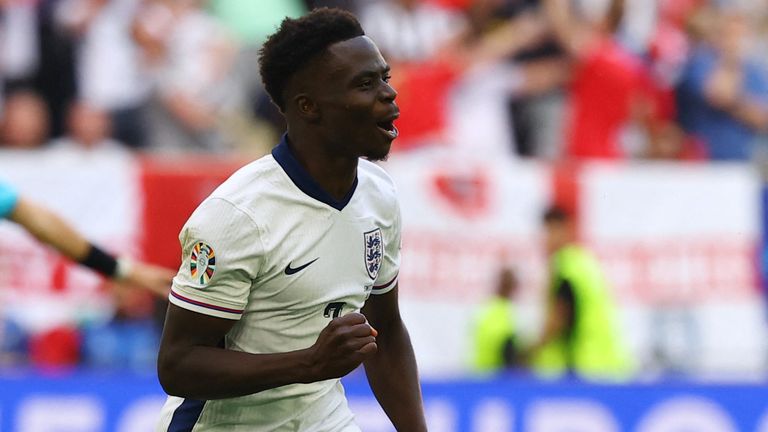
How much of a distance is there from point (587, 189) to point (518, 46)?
2.01 meters

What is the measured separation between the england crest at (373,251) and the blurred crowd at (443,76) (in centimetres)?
630

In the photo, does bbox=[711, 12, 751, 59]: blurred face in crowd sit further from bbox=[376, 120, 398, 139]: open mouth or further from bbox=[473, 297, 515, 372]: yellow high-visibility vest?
bbox=[376, 120, 398, 139]: open mouth

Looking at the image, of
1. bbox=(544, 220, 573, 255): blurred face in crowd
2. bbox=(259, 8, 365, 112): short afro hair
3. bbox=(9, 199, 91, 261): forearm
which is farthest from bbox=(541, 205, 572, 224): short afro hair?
bbox=(259, 8, 365, 112): short afro hair

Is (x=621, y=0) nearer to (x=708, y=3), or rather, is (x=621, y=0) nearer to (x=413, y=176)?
(x=708, y=3)

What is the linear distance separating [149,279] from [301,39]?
1.93 metres

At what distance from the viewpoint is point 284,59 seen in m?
3.68

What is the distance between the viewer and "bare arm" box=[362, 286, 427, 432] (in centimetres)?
427

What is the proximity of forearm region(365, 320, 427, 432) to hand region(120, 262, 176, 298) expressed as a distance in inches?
49.7

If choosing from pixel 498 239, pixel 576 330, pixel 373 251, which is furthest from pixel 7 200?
pixel 498 239

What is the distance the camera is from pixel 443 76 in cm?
1069

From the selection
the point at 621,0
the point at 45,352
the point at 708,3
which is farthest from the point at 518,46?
the point at 45,352

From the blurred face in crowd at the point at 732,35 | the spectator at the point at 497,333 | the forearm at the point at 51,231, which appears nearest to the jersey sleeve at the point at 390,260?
the forearm at the point at 51,231

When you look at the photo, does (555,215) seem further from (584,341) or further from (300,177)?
(300,177)

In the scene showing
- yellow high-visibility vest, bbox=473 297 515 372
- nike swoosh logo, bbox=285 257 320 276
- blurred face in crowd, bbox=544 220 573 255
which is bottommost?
nike swoosh logo, bbox=285 257 320 276
